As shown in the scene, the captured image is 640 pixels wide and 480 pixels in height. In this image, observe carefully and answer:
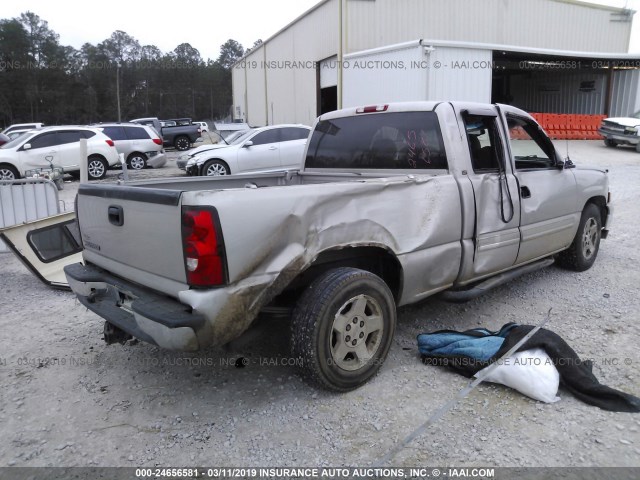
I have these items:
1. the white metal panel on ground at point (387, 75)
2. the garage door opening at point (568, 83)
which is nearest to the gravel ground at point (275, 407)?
the white metal panel on ground at point (387, 75)

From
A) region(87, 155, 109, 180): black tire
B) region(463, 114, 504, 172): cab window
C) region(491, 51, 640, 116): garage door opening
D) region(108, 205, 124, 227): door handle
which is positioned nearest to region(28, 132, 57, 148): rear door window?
region(87, 155, 109, 180): black tire

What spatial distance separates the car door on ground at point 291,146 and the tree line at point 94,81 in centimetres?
5161

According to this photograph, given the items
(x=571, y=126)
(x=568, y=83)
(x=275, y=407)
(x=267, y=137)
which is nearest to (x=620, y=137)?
(x=571, y=126)

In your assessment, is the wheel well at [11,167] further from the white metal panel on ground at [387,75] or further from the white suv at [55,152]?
the white metal panel on ground at [387,75]

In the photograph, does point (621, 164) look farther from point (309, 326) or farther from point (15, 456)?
point (15, 456)

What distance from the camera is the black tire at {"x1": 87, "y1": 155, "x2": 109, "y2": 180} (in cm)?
1594

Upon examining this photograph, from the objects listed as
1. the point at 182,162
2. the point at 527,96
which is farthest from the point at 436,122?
the point at 527,96

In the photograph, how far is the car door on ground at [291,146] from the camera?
13.6m

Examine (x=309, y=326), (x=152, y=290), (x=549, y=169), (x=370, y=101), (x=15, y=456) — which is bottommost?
(x=15, y=456)

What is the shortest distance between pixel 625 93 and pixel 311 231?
27.4 m

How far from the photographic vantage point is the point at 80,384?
11.3ft

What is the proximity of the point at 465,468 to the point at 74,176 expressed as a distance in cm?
1680

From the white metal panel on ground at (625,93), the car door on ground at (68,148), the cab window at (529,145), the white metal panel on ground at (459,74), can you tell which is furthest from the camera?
the white metal panel on ground at (625,93)

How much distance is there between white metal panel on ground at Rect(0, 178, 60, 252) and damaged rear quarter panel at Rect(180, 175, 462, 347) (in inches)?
199
